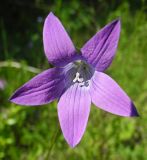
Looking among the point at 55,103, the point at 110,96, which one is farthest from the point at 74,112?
the point at 55,103

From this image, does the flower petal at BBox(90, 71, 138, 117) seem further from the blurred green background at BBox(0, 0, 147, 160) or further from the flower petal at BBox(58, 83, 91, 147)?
the blurred green background at BBox(0, 0, 147, 160)

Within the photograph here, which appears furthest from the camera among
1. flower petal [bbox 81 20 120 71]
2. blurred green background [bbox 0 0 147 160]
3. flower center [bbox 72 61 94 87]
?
blurred green background [bbox 0 0 147 160]

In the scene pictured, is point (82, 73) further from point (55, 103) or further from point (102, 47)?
point (55, 103)

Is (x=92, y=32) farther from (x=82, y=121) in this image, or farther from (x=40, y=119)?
(x=82, y=121)

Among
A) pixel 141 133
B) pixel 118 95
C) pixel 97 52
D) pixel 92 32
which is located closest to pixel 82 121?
pixel 118 95

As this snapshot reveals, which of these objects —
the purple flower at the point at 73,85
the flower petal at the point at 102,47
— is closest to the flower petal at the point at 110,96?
the purple flower at the point at 73,85

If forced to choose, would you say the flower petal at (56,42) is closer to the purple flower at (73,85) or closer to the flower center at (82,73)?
the purple flower at (73,85)

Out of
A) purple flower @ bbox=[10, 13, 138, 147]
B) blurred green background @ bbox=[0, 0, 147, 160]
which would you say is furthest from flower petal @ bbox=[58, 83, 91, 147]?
blurred green background @ bbox=[0, 0, 147, 160]
